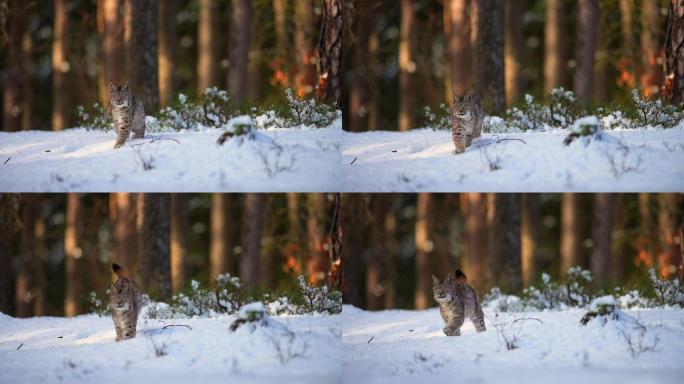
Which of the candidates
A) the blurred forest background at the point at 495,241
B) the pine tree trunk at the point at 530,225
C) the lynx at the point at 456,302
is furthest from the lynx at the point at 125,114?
the pine tree trunk at the point at 530,225

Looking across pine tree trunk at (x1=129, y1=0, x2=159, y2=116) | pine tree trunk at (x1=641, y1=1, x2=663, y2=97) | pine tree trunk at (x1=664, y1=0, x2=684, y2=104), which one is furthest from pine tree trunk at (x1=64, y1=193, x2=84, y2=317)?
pine tree trunk at (x1=664, y1=0, x2=684, y2=104)

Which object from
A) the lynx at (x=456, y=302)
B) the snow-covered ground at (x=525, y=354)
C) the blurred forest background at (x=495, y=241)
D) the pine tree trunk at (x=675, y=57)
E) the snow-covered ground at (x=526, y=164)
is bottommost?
the snow-covered ground at (x=525, y=354)

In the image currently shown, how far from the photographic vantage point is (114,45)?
5.95 metres

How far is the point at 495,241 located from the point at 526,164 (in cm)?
101

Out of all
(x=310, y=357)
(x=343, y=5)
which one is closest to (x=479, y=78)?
(x=343, y=5)

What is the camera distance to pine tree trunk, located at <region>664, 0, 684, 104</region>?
554cm

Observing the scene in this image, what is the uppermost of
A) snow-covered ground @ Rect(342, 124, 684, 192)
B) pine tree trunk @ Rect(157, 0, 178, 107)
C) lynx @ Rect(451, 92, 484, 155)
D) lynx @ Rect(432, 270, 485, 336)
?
pine tree trunk @ Rect(157, 0, 178, 107)

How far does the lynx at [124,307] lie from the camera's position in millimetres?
5375

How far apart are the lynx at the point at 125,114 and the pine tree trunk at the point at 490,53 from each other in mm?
1929

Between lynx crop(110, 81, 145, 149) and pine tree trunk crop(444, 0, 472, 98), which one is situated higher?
pine tree trunk crop(444, 0, 472, 98)

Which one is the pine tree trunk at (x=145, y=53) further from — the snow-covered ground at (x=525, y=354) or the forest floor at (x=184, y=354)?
the snow-covered ground at (x=525, y=354)

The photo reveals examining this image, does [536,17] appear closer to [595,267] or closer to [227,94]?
[595,267]

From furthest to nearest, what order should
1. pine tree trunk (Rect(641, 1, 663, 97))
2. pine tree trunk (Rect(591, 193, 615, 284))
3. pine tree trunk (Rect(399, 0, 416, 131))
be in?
pine tree trunk (Rect(591, 193, 615, 284)), pine tree trunk (Rect(399, 0, 416, 131)), pine tree trunk (Rect(641, 1, 663, 97))

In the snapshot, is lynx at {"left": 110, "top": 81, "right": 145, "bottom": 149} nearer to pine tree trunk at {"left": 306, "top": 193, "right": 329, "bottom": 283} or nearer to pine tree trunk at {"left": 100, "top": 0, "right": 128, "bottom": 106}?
pine tree trunk at {"left": 100, "top": 0, "right": 128, "bottom": 106}
